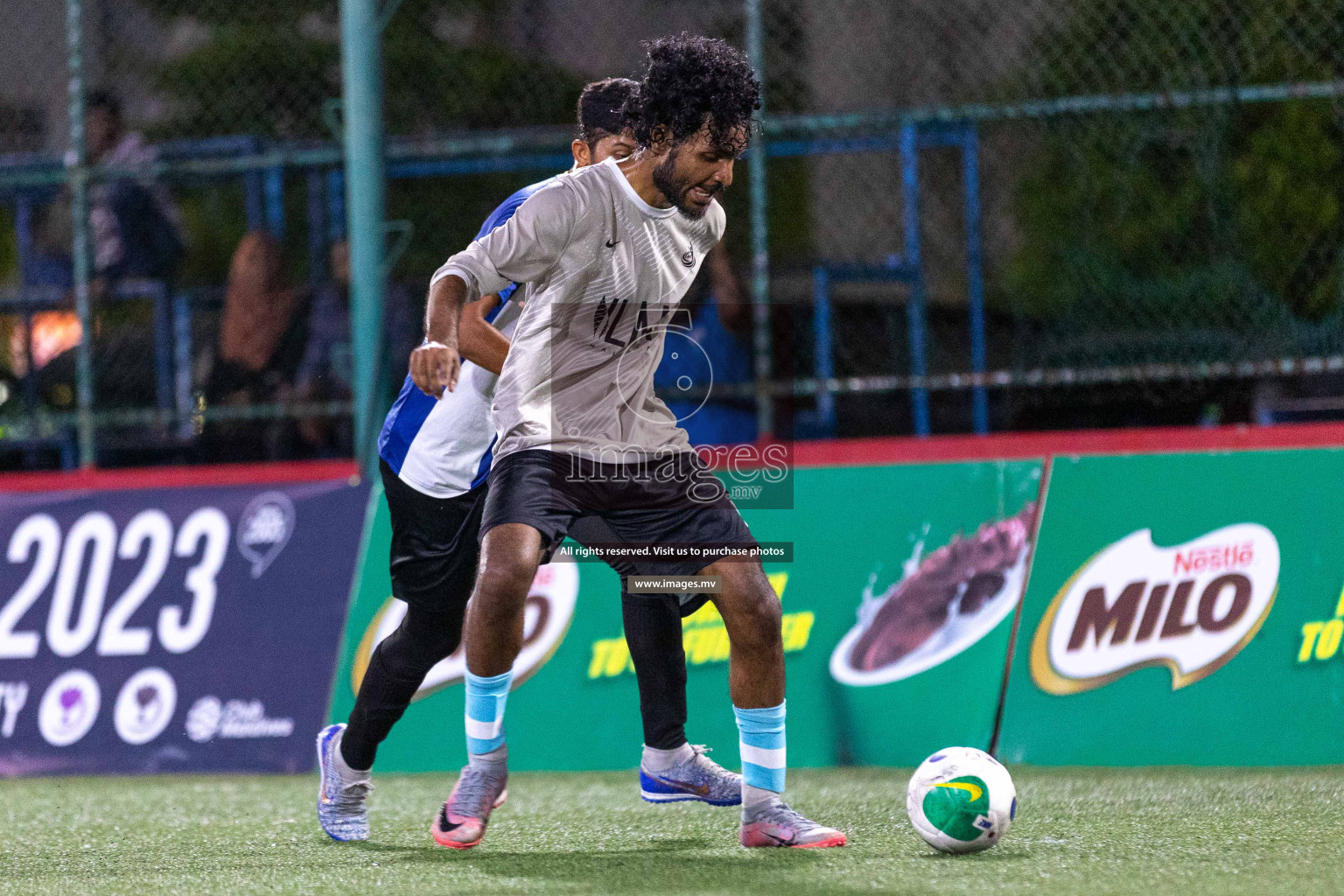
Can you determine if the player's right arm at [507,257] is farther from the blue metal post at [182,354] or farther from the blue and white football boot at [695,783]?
the blue metal post at [182,354]

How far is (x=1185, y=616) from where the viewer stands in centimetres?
554

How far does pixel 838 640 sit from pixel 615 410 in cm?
207

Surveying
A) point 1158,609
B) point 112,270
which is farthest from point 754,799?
point 112,270

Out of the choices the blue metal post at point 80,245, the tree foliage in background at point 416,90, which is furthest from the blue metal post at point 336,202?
the blue metal post at point 80,245

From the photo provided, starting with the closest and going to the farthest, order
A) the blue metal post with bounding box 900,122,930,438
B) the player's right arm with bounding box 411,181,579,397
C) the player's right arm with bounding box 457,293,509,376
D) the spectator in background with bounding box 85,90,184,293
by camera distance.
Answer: the player's right arm with bounding box 411,181,579,397, the player's right arm with bounding box 457,293,509,376, the blue metal post with bounding box 900,122,930,438, the spectator in background with bounding box 85,90,184,293

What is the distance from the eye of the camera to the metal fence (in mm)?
6742

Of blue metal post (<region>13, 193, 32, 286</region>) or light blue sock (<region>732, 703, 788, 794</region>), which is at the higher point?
blue metal post (<region>13, 193, 32, 286</region>)

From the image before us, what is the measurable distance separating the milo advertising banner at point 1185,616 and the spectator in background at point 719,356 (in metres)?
1.60

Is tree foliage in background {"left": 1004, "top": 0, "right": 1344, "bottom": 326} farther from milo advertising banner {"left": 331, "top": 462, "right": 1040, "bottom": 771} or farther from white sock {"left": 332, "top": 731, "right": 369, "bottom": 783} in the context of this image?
white sock {"left": 332, "top": 731, "right": 369, "bottom": 783}

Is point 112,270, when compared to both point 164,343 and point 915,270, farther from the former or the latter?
point 915,270

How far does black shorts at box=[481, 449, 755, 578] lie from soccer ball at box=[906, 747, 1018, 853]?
0.70 m

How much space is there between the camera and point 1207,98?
263 inches

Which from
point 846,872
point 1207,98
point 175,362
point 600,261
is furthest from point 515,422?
point 175,362

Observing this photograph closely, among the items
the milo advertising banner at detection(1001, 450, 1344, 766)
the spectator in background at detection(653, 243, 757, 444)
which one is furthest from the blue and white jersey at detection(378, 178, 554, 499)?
the spectator in background at detection(653, 243, 757, 444)
